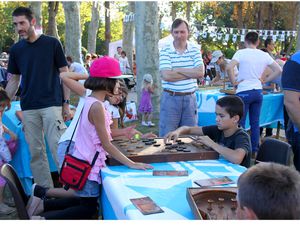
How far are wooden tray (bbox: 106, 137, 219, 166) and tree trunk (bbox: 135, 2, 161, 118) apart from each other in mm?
5706

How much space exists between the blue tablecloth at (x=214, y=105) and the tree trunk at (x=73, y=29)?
8217mm

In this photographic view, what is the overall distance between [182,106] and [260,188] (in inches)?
95.8

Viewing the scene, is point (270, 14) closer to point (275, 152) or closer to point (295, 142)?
point (295, 142)

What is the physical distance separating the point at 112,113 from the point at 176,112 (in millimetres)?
648

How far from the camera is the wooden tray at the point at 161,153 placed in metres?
2.15

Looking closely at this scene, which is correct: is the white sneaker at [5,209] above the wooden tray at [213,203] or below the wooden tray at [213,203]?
below

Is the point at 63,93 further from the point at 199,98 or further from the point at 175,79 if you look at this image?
the point at 199,98

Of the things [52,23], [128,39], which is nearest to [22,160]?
[128,39]

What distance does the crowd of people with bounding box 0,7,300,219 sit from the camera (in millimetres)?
1229

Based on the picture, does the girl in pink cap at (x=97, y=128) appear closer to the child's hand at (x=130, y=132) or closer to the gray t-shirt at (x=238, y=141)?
the child's hand at (x=130, y=132)

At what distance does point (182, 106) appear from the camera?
356 centimetres

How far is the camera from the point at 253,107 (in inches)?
197

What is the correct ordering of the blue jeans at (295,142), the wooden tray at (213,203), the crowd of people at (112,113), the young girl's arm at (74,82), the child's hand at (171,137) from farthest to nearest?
1. the young girl's arm at (74,82)
2. the blue jeans at (295,142)
3. the child's hand at (171,137)
4. the wooden tray at (213,203)
5. the crowd of people at (112,113)

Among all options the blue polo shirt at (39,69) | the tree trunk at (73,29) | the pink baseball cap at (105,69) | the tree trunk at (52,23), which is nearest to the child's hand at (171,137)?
the pink baseball cap at (105,69)
